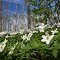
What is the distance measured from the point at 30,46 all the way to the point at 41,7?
3974mm

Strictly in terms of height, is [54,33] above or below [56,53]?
above

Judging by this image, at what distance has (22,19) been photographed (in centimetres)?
2738

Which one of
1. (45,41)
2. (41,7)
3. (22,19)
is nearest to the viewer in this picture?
(45,41)

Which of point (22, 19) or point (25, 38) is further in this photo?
point (22, 19)

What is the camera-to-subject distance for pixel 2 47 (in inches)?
73.0

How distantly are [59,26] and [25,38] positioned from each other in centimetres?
34

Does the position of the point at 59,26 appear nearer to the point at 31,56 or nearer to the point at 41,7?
the point at 31,56

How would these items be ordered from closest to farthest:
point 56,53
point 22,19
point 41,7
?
point 56,53
point 41,7
point 22,19

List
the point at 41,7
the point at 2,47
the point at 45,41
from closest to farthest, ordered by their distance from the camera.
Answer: the point at 45,41 < the point at 2,47 < the point at 41,7

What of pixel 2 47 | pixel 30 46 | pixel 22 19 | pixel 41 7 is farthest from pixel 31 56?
pixel 22 19

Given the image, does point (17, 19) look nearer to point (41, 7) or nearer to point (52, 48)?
point (41, 7)

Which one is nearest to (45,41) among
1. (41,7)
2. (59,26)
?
(59,26)

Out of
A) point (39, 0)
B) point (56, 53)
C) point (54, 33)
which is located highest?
point (39, 0)

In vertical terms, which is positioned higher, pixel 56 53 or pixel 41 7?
pixel 41 7
